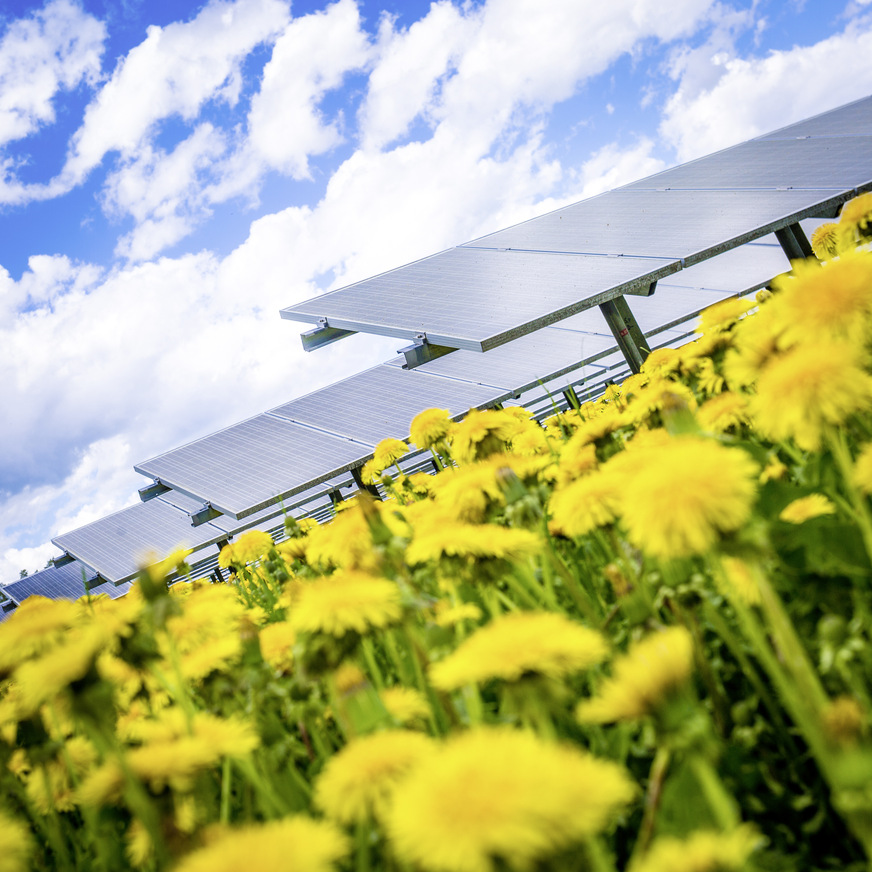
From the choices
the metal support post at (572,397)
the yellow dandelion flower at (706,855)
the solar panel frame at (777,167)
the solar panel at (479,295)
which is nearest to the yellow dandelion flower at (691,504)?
the yellow dandelion flower at (706,855)

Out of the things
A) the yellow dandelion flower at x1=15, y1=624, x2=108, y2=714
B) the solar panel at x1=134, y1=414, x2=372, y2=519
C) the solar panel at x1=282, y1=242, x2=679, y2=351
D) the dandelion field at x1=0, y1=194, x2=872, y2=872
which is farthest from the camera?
the solar panel at x1=134, y1=414, x2=372, y2=519

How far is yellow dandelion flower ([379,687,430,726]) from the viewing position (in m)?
0.90

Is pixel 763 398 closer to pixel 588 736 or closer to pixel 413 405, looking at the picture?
pixel 588 736

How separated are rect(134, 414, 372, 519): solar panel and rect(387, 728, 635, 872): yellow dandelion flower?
518cm

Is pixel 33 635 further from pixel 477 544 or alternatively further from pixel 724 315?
pixel 724 315

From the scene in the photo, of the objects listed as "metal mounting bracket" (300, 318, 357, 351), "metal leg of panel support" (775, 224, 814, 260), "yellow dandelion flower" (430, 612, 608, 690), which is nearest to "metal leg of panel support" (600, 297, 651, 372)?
"metal leg of panel support" (775, 224, 814, 260)

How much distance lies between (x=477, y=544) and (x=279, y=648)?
1.56 ft

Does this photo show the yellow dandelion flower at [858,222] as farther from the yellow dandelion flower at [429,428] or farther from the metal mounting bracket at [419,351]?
the metal mounting bracket at [419,351]

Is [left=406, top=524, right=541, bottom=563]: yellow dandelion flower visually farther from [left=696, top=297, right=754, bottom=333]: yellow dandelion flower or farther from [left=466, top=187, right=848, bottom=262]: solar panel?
[left=466, top=187, right=848, bottom=262]: solar panel

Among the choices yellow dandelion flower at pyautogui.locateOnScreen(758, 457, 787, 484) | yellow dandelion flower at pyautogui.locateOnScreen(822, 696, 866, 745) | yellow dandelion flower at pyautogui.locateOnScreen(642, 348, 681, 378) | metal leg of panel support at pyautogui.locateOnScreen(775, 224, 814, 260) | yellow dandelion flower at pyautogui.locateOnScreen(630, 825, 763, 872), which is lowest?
yellow dandelion flower at pyautogui.locateOnScreen(822, 696, 866, 745)

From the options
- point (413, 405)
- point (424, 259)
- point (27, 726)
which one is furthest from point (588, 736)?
point (424, 259)

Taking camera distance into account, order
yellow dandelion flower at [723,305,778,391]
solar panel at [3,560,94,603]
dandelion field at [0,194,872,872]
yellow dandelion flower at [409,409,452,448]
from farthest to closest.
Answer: solar panel at [3,560,94,603], yellow dandelion flower at [409,409,452,448], yellow dandelion flower at [723,305,778,391], dandelion field at [0,194,872,872]

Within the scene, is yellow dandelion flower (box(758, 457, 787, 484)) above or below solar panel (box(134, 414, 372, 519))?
below

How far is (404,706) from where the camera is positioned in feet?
2.99
